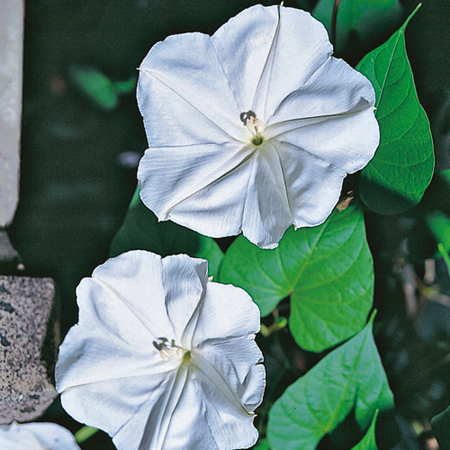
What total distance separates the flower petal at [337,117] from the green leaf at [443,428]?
14.1 inches

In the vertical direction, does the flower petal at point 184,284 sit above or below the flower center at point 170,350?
above

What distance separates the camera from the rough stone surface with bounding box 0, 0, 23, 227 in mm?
838

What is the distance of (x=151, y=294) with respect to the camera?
1.91ft

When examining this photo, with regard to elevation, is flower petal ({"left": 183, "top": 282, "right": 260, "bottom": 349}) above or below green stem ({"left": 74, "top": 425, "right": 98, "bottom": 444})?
above

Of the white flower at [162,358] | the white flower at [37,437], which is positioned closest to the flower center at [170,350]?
the white flower at [162,358]

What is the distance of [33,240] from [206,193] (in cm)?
47

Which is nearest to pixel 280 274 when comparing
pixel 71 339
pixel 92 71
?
pixel 71 339

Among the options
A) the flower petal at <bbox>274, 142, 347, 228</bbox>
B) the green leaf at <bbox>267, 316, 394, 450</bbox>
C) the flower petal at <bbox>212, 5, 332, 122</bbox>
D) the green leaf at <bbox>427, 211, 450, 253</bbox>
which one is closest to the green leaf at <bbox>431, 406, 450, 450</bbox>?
the green leaf at <bbox>267, 316, 394, 450</bbox>

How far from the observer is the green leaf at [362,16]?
0.65 m

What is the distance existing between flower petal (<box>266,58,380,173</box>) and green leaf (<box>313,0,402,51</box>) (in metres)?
0.18

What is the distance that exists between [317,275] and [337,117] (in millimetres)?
233

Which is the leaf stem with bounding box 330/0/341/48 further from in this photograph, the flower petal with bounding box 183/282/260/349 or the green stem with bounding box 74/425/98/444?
the green stem with bounding box 74/425/98/444

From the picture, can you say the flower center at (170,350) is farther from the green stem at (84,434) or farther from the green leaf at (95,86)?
the green leaf at (95,86)

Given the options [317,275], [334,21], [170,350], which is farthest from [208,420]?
[334,21]
